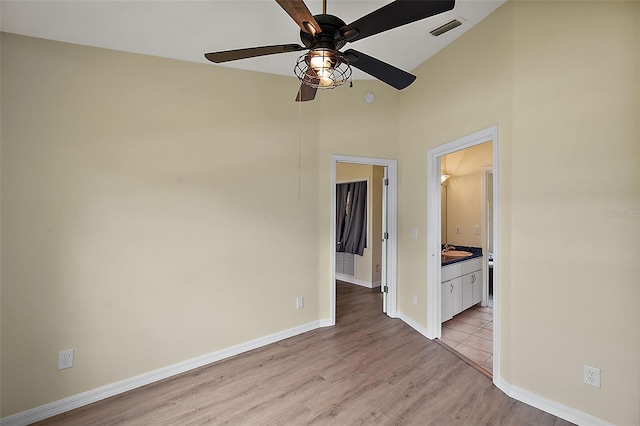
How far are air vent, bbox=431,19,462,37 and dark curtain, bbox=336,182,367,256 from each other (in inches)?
117

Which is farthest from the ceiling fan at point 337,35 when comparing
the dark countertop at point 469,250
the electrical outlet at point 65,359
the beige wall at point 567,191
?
the dark countertop at point 469,250

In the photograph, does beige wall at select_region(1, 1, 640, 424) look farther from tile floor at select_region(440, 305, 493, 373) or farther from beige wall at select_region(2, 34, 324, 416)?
tile floor at select_region(440, 305, 493, 373)

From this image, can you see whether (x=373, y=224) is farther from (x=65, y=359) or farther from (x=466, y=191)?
(x=65, y=359)

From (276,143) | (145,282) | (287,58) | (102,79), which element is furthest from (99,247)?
(287,58)

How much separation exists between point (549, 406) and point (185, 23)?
12.3 ft

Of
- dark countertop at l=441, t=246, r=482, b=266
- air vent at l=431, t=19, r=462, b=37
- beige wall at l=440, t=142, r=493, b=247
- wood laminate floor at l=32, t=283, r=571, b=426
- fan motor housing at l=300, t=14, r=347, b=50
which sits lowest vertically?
wood laminate floor at l=32, t=283, r=571, b=426

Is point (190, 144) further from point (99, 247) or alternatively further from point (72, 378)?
point (72, 378)

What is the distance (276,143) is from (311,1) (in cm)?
134

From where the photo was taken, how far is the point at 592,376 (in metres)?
1.78

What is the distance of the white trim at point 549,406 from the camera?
1.80 meters

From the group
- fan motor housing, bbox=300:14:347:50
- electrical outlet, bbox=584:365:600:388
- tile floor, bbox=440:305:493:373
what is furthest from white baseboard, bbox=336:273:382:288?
fan motor housing, bbox=300:14:347:50

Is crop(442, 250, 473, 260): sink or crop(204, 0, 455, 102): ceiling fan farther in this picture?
crop(442, 250, 473, 260): sink

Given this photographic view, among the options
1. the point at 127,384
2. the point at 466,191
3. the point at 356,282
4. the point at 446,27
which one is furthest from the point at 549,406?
the point at 356,282

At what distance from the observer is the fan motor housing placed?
1409 millimetres
